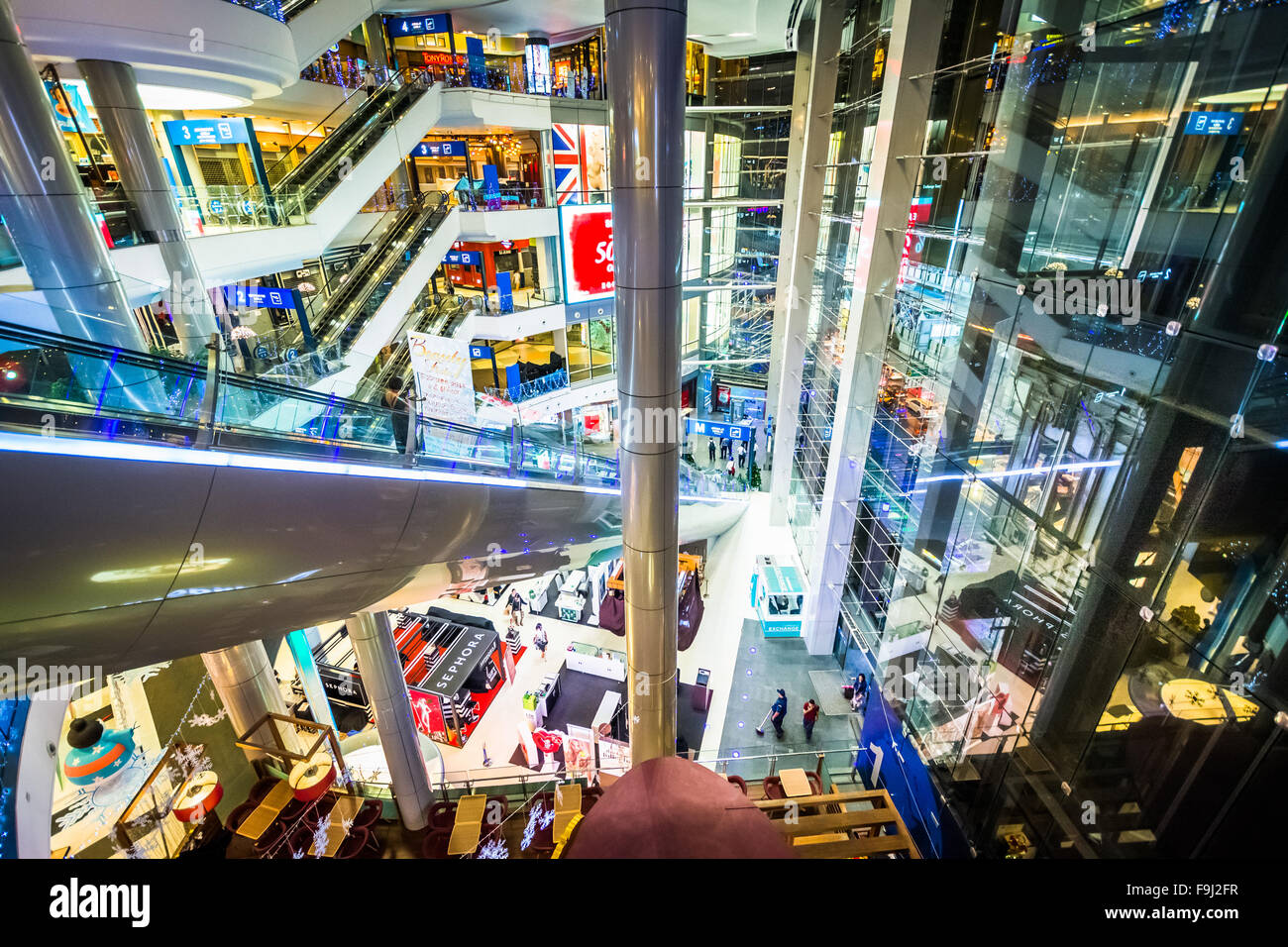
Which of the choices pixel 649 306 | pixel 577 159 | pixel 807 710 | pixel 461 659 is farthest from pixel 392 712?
pixel 577 159

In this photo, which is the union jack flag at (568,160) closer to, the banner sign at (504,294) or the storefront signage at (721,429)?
the banner sign at (504,294)

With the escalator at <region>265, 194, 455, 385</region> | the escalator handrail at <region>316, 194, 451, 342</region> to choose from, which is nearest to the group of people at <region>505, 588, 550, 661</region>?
the escalator at <region>265, 194, 455, 385</region>

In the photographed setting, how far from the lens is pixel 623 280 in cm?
498

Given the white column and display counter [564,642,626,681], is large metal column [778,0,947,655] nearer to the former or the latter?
the white column

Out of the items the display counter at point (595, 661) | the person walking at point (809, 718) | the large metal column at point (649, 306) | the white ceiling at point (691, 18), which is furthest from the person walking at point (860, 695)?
the white ceiling at point (691, 18)

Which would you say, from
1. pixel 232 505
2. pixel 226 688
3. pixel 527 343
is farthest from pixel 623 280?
pixel 527 343

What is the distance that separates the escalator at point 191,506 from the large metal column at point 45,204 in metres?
2.71

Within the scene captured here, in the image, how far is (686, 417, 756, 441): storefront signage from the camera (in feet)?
58.1

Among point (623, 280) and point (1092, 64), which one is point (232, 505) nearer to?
point (623, 280)

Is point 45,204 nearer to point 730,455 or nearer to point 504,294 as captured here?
point 504,294

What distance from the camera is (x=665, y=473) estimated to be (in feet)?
18.7

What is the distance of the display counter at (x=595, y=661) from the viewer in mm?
13242

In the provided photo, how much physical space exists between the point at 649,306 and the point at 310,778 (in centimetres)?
813
